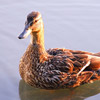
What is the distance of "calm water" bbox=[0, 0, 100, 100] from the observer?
4648 millimetres

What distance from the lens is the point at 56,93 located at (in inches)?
185

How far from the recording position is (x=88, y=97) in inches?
184

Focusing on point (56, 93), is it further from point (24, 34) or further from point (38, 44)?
point (24, 34)

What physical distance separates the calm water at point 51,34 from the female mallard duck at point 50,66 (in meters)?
0.22

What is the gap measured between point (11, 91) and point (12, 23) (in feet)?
6.36

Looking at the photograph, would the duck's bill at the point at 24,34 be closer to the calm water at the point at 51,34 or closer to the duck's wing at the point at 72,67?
the duck's wing at the point at 72,67

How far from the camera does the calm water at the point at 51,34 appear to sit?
4.65 meters

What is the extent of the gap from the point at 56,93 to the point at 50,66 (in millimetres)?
542

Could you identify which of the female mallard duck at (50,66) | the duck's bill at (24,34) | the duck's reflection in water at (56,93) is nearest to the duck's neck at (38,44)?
the female mallard duck at (50,66)

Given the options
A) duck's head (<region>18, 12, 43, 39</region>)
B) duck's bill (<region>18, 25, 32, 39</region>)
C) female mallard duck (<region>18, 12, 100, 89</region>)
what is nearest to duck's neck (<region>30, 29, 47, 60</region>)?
female mallard duck (<region>18, 12, 100, 89</region>)

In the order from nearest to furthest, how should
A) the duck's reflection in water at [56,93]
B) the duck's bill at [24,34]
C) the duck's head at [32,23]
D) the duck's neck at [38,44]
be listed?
the duck's bill at [24,34] → the duck's head at [32,23] → the duck's neck at [38,44] → the duck's reflection in water at [56,93]

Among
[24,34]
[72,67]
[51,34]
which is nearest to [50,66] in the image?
[72,67]

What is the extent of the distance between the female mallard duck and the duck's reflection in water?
18 centimetres

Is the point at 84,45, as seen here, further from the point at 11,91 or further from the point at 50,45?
the point at 11,91
